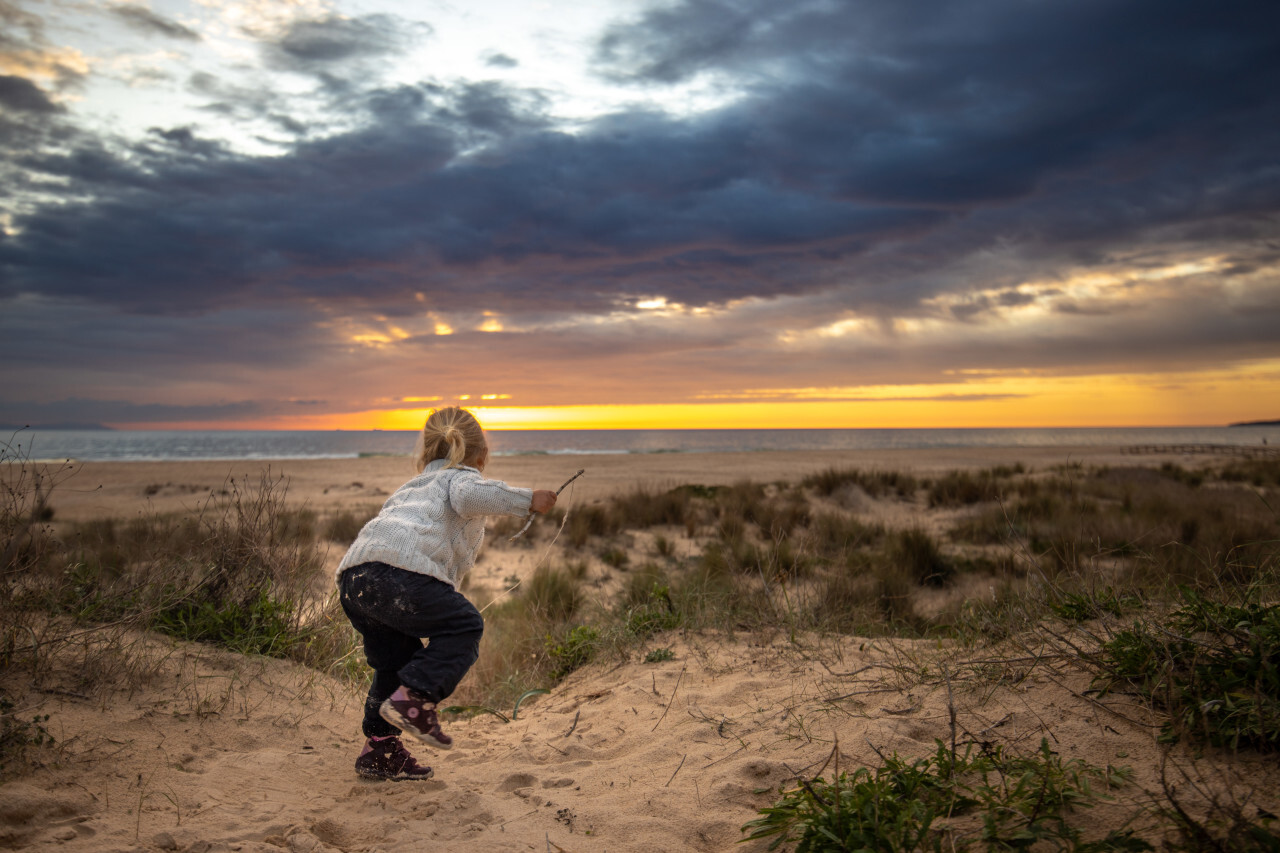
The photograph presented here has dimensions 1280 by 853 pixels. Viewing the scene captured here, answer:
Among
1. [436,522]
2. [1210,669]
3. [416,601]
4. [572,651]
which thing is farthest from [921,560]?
[416,601]

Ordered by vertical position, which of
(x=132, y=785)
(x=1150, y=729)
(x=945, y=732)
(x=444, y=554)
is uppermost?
(x=444, y=554)

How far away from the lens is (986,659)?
3.29 m

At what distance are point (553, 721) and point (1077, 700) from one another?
2.64m

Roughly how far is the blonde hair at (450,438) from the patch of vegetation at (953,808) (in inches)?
87.2

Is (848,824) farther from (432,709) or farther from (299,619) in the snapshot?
(299,619)

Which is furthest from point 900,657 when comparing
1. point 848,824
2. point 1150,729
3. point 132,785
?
point 132,785

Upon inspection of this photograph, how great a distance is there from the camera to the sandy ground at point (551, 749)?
2.56m

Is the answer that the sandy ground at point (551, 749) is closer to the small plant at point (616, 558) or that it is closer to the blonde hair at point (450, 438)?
the blonde hair at point (450, 438)

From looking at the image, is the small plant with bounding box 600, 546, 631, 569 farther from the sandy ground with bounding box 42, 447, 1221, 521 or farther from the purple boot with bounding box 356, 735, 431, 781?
the purple boot with bounding box 356, 735, 431, 781

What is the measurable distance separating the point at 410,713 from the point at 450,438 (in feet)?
4.41

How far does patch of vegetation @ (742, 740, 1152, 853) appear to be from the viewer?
79.7 inches

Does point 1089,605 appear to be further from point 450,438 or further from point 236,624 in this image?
point 236,624

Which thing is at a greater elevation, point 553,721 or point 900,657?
point 900,657

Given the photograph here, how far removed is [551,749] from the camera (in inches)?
141
